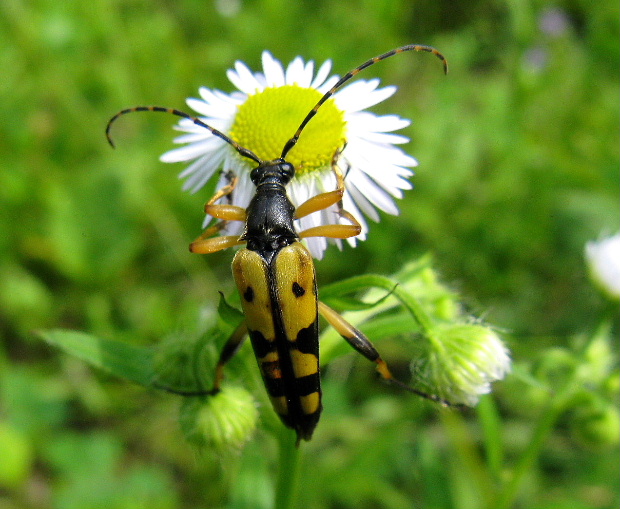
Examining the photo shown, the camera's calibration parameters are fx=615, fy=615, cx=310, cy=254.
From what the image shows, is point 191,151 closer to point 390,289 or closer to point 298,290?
point 298,290

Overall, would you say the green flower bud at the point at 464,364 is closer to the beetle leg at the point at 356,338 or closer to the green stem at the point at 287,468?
the beetle leg at the point at 356,338

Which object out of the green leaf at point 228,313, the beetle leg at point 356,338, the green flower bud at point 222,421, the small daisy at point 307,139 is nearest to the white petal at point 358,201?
the small daisy at point 307,139

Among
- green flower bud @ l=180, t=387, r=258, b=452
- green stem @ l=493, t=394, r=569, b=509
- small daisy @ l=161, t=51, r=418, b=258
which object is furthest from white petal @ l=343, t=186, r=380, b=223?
green stem @ l=493, t=394, r=569, b=509

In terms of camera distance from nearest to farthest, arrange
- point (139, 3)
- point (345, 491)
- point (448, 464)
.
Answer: point (345, 491), point (448, 464), point (139, 3)

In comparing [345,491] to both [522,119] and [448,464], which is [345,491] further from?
[522,119]

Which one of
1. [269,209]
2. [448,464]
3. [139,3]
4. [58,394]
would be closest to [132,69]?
[139,3]

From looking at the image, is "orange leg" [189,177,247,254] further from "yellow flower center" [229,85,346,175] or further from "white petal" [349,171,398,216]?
"white petal" [349,171,398,216]

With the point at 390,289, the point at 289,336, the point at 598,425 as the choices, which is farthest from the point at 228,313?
the point at 598,425
